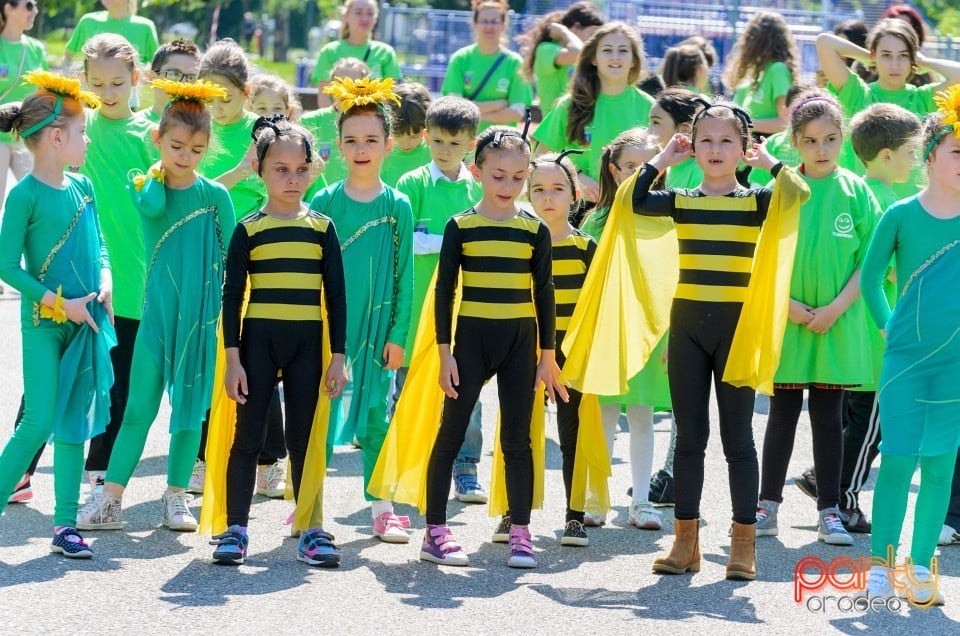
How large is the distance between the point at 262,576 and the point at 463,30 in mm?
15215

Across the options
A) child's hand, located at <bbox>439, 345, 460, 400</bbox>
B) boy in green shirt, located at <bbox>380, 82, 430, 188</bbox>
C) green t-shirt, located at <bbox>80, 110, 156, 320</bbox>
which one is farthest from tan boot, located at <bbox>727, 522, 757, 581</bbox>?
green t-shirt, located at <bbox>80, 110, 156, 320</bbox>

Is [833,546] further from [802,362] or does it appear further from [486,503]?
[486,503]

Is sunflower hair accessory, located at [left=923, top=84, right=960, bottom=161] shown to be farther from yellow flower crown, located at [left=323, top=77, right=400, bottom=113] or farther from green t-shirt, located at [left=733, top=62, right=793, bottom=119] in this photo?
green t-shirt, located at [left=733, top=62, right=793, bottom=119]

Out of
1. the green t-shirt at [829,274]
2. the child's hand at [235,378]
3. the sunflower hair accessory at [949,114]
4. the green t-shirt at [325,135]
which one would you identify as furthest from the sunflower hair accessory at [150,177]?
the sunflower hair accessory at [949,114]

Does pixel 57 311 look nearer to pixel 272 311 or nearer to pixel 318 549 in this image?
pixel 272 311

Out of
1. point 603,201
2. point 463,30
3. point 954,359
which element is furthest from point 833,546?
point 463,30

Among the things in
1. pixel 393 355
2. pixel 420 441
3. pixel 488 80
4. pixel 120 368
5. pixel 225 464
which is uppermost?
pixel 488 80

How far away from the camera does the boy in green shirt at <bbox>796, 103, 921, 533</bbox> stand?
21.4ft

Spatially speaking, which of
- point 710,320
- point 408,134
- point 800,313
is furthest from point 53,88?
point 800,313

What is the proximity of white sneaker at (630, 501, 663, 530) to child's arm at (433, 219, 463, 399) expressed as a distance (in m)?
1.18

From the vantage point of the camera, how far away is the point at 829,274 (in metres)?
6.23

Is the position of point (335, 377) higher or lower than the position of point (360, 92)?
lower

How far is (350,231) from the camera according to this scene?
19.7ft

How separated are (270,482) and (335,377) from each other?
1262mm
